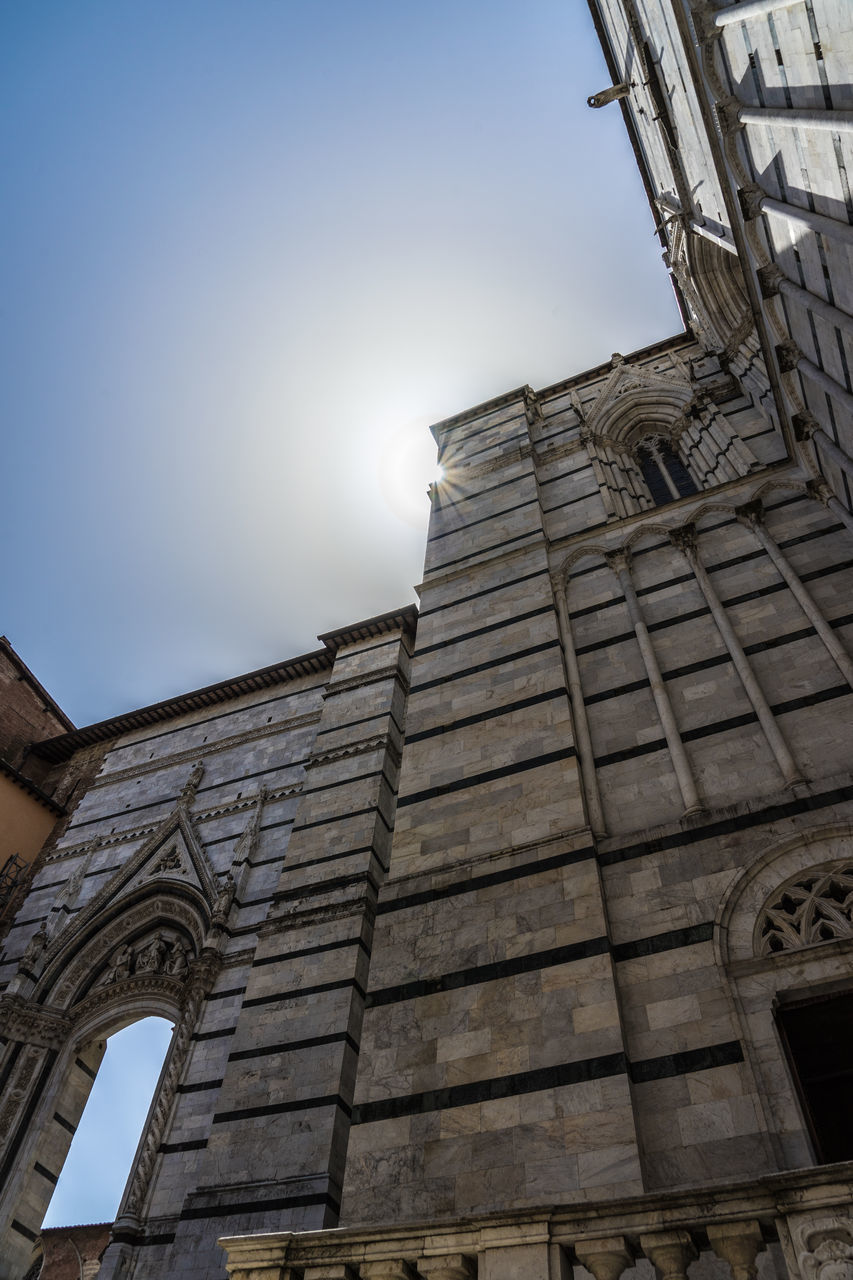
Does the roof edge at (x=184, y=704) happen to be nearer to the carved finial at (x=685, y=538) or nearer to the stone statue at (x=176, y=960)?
the stone statue at (x=176, y=960)

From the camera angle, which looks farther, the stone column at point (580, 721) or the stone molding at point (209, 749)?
the stone molding at point (209, 749)

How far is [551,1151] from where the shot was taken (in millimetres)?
4523

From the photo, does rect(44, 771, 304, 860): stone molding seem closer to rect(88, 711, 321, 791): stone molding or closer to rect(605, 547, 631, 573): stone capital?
rect(88, 711, 321, 791): stone molding

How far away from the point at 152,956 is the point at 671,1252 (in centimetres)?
850

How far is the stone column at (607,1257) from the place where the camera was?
3027mm

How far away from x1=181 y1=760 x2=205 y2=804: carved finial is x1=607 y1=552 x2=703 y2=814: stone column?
7.08m

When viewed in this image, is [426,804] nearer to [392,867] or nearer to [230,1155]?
[392,867]

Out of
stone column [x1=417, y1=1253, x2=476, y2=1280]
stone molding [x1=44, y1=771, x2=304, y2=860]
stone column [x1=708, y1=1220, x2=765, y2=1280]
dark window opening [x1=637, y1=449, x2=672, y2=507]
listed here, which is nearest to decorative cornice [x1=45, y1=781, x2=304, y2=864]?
stone molding [x1=44, y1=771, x2=304, y2=860]

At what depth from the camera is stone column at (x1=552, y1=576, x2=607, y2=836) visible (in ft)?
20.8

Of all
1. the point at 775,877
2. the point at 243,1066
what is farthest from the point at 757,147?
the point at 243,1066

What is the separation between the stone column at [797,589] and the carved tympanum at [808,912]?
1672 mm

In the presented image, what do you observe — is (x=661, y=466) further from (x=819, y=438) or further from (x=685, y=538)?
(x=819, y=438)

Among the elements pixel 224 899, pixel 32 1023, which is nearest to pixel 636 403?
pixel 224 899

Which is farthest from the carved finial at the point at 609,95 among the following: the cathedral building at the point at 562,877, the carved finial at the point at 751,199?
the carved finial at the point at 751,199
